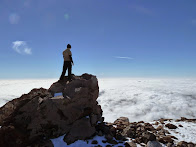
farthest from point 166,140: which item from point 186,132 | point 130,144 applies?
point 186,132

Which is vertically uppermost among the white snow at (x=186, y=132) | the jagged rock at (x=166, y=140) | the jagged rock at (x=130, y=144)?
the jagged rock at (x=130, y=144)

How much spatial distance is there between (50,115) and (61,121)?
3.48 ft

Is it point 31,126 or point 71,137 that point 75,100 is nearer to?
point 71,137

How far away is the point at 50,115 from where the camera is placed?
36.9 feet

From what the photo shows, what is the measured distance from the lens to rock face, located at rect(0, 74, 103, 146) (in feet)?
32.7

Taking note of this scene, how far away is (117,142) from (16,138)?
7.85 meters

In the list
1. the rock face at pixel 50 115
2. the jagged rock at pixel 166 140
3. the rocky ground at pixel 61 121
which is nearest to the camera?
the rock face at pixel 50 115

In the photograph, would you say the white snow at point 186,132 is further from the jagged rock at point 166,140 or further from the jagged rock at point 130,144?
the jagged rock at point 130,144

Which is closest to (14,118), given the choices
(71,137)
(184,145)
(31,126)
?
(31,126)

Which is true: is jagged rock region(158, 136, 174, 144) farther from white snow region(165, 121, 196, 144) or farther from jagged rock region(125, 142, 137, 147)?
jagged rock region(125, 142, 137, 147)

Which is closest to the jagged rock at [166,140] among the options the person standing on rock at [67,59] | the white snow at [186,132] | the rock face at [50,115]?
the white snow at [186,132]

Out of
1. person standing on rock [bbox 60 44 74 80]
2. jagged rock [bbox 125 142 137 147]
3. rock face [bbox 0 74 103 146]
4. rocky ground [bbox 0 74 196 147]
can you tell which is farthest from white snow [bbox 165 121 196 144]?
person standing on rock [bbox 60 44 74 80]

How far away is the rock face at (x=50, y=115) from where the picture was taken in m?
9.98

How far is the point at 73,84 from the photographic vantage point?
42.9 ft
